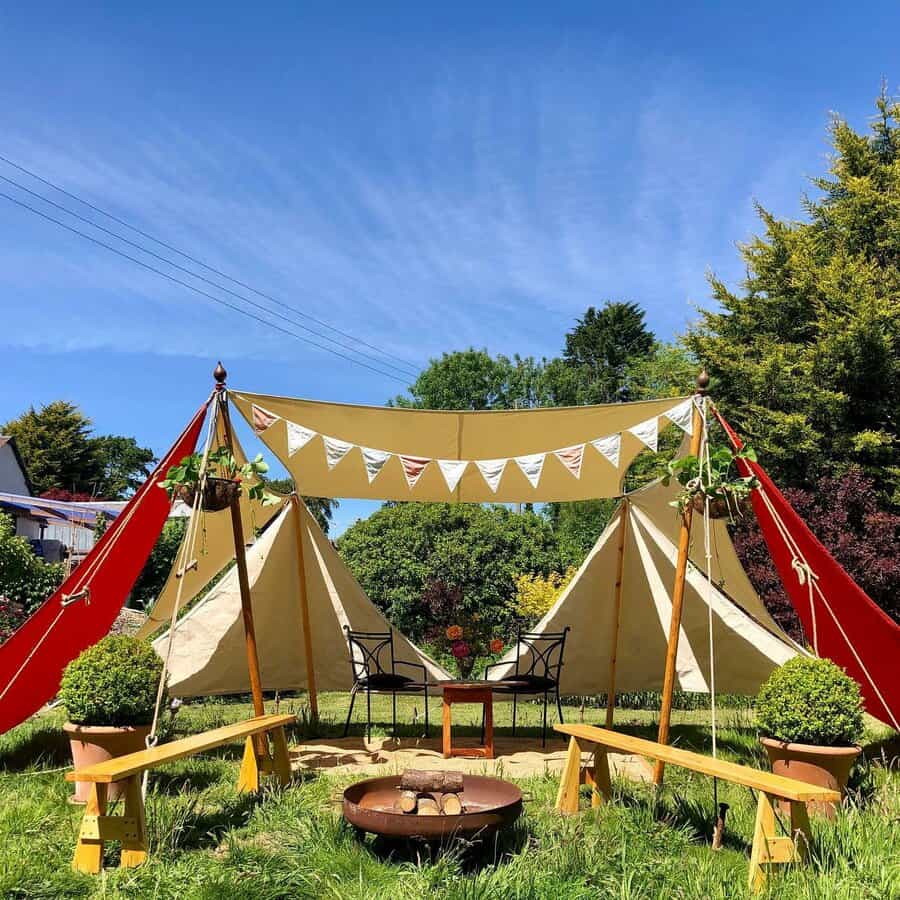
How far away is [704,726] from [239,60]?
6.97 m

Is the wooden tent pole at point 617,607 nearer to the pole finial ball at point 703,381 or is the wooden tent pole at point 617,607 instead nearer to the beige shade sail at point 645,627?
the beige shade sail at point 645,627

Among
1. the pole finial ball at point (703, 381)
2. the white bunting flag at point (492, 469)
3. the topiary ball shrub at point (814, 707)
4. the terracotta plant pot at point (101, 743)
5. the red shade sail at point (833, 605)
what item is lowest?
the terracotta plant pot at point (101, 743)

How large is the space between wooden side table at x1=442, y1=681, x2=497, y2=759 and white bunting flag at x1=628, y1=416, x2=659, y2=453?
6.40 ft

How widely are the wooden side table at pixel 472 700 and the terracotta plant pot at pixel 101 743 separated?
2107mm

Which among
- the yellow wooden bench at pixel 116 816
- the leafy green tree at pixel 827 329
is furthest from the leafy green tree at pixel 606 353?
the yellow wooden bench at pixel 116 816

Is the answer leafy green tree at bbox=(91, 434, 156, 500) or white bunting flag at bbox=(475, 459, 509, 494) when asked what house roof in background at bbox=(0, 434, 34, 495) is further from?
white bunting flag at bbox=(475, 459, 509, 494)

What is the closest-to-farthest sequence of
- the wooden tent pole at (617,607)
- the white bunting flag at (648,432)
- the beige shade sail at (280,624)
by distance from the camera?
1. the white bunting flag at (648,432)
2. the wooden tent pole at (617,607)
3. the beige shade sail at (280,624)

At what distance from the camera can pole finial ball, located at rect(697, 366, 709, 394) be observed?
14.1 ft

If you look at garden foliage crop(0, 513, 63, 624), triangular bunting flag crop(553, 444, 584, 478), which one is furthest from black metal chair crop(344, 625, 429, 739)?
garden foliage crop(0, 513, 63, 624)

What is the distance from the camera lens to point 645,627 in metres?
6.32

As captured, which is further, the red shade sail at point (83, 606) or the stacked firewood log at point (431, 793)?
the red shade sail at point (83, 606)

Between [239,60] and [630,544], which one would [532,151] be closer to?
[239,60]

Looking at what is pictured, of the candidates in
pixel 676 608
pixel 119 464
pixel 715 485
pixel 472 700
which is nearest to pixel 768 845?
pixel 676 608

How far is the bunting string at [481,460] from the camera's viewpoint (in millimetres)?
4797
